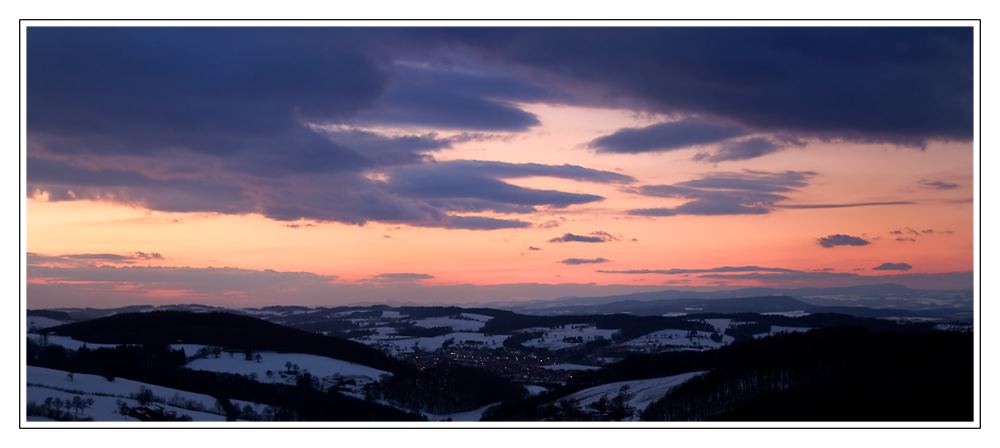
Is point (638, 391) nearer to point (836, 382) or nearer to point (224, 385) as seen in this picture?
point (836, 382)

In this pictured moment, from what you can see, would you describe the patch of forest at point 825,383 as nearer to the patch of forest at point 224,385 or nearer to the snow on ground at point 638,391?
the snow on ground at point 638,391

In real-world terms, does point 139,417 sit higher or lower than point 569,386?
higher

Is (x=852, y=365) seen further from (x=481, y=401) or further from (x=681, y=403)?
(x=481, y=401)

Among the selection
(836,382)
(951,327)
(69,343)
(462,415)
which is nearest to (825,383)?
(836,382)
